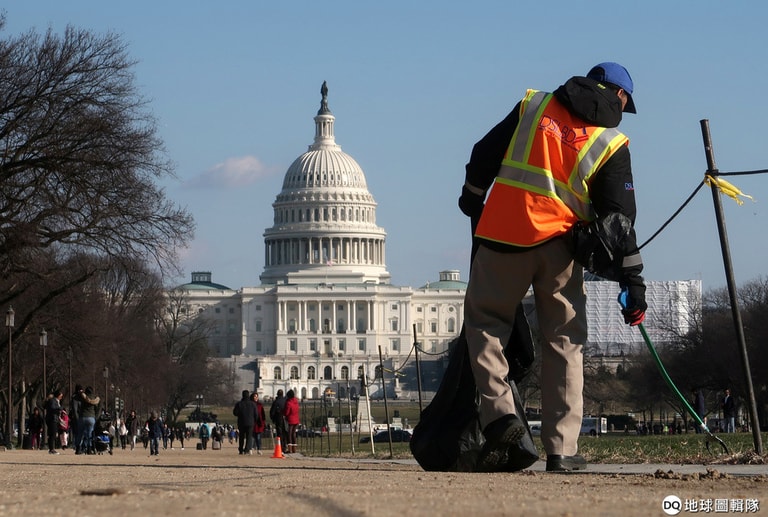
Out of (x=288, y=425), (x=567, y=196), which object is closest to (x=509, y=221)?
(x=567, y=196)

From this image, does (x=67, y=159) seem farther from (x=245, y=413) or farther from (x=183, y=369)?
(x=183, y=369)

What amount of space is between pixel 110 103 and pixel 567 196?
74.7 feet

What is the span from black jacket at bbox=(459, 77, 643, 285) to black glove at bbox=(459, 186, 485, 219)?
22cm

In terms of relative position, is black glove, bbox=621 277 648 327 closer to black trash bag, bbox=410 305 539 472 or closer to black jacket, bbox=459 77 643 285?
black jacket, bbox=459 77 643 285

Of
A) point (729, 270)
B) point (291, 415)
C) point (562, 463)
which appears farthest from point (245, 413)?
point (562, 463)

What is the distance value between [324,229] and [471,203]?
173m

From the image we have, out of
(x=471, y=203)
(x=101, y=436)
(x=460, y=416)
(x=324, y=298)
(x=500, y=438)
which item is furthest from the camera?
(x=324, y=298)

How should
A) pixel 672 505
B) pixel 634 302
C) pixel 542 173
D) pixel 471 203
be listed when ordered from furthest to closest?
pixel 471 203
pixel 634 302
pixel 542 173
pixel 672 505

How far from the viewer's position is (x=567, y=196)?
29.9 ft

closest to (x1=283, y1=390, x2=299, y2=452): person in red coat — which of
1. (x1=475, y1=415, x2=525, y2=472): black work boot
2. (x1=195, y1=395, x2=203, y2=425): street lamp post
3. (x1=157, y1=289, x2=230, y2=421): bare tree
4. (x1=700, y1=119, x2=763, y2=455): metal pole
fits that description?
(x1=700, y1=119, x2=763, y2=455): metal pole

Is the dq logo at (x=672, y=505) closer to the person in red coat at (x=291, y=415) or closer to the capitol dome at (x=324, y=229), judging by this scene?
the person in red coat at (x=291, y=415)

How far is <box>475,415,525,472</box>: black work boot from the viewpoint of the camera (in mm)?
8875

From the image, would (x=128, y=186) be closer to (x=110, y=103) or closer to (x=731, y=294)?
(x=110, y=103)

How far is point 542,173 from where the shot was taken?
900cm
